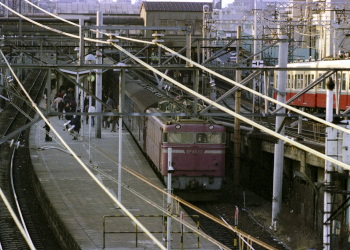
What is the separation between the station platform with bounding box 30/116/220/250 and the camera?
49.1 ft

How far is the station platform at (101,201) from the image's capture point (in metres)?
15.0

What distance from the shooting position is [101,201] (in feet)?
63.5

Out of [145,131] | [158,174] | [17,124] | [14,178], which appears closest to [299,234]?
[158,174]

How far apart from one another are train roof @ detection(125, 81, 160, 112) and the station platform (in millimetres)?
1649

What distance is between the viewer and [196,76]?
1429 cm

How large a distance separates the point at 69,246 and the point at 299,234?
4.45 m

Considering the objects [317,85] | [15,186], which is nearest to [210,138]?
[15,186]

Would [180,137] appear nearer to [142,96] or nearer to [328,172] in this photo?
[142,96]

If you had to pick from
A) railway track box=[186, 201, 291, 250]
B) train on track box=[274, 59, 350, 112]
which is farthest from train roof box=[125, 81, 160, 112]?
railway track box=[186, 201, 291, 250]

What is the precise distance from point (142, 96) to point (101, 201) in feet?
32.8

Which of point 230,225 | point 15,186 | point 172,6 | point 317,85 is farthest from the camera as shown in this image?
point 172,6

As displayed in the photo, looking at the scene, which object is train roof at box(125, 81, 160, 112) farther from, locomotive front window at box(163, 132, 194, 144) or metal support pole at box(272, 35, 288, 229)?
metal support pole at box(272, 35, 288, 229)

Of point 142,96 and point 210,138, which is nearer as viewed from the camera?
point 210,138

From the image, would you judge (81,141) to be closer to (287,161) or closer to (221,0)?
(287,161)
